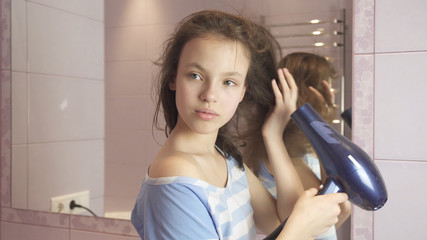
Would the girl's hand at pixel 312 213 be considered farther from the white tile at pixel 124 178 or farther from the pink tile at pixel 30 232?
the pink tile at pixel 30 232

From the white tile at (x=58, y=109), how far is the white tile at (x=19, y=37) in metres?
0.06

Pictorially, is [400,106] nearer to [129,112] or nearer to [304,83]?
[304,83]

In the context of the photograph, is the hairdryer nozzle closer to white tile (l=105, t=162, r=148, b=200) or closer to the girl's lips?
the girl's lips

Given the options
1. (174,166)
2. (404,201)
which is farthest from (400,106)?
(174,166)

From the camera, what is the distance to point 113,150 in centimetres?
148

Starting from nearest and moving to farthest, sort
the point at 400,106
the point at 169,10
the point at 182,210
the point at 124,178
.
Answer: the point at 182,210 < the point at 400,106 < the point at 169,10 < the point at 124,178

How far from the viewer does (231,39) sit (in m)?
0.91

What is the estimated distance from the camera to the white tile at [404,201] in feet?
3.77

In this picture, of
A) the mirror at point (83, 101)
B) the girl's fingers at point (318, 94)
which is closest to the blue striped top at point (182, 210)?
the girl's fingers at point (318, 94)

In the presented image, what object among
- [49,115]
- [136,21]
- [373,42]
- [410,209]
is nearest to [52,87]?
[49,115]

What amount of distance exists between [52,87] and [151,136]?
0.42m

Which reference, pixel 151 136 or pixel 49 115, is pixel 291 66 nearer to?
pixel 151 136

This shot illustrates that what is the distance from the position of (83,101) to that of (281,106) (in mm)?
768

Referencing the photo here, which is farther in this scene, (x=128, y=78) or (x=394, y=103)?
(x=128, y=78)
